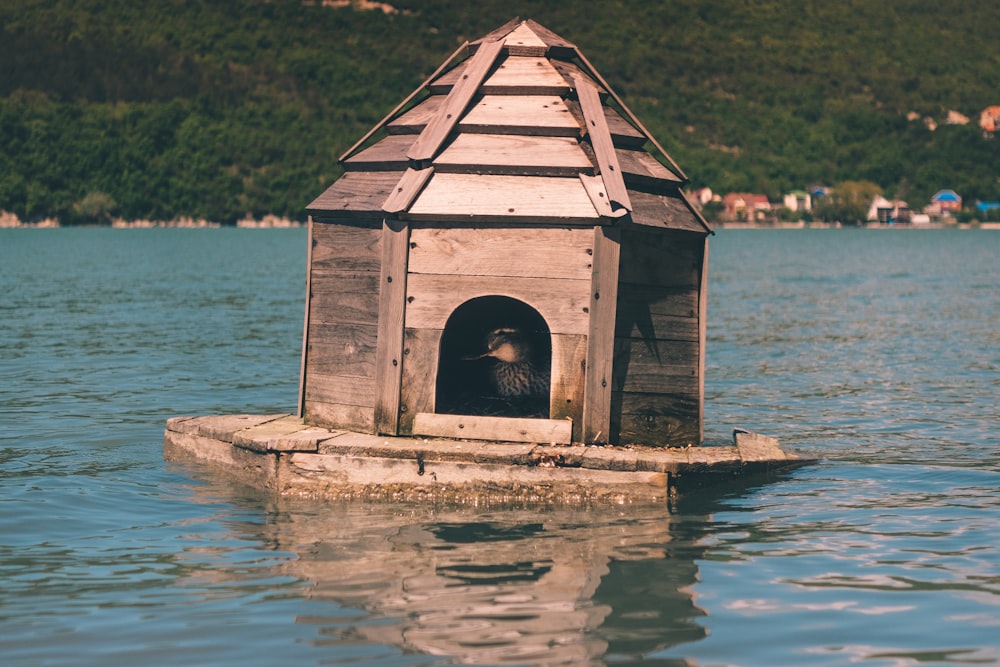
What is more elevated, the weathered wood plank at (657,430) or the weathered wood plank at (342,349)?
the weathered wood plank at (342,349)

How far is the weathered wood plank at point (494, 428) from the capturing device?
406 inches

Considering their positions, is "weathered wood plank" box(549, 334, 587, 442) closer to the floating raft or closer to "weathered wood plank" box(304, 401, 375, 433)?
the floating raft

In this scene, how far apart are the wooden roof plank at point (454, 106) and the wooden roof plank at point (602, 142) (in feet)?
2.54

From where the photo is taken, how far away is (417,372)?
10672mm

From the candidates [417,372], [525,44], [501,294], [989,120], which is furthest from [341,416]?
[989,120]

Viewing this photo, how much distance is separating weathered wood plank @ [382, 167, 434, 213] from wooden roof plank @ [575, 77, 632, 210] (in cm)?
133

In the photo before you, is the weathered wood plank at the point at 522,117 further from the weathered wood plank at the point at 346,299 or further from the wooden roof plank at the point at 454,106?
the weathered wood plank at the point at 346,299

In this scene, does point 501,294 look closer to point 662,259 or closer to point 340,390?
point 662,259

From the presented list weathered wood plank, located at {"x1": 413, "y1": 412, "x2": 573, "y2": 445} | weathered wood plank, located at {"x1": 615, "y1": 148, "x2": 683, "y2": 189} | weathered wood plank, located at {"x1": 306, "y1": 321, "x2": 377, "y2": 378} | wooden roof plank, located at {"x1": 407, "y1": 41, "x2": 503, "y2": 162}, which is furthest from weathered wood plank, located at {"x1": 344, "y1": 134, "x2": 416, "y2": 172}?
weathered wood plank, located at {"x1": 413, "y1": 412, "x2": 573, "y2": 445}

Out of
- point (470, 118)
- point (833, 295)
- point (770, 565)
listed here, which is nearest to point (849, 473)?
point (770, 565)

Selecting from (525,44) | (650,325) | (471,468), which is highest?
(525,44)

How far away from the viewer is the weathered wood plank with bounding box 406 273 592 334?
10.4 metres

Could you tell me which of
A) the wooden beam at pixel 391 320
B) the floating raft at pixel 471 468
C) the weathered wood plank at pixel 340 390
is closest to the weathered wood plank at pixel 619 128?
the wooden beam at pixel 391 320

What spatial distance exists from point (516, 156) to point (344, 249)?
164cm
